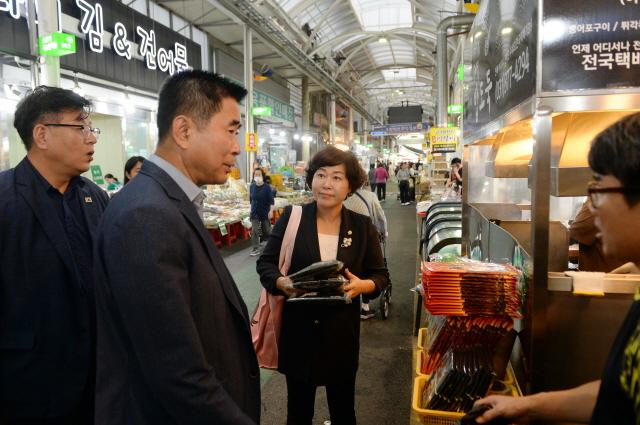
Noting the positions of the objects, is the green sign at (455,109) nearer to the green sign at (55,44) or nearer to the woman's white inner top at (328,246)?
the green sign at (55,44)

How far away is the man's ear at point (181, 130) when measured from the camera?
139 centimetres

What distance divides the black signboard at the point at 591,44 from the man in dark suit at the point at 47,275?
2.04 metres

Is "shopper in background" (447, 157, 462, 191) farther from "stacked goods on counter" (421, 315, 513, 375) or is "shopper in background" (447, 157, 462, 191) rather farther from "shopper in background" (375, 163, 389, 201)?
"shopper in background" (375, 163, 389, 201)

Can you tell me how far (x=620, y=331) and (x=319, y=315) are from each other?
155cm

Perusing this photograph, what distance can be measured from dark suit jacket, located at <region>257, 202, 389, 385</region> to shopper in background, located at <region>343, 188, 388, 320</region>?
2241mm

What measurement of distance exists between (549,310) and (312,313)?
1121 millimetres

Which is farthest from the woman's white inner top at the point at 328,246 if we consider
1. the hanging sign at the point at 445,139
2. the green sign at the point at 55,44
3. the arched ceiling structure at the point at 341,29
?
the hanging sign at the point at 445,139

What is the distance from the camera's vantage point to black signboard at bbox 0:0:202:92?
8.77 meters

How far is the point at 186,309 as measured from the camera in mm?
1200

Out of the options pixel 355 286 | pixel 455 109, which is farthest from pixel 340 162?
pixel 455 109

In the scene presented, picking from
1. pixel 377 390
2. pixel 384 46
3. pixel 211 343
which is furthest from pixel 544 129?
pixel 384 46

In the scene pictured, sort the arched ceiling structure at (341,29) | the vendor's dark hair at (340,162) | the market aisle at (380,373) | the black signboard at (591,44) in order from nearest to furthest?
the black signboard at (591,44) → the vendor's dark hair at (340,162) → the market aisle at (380,373) → the arched ceiling structure at (341,29)

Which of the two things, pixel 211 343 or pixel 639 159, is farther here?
pixel 211 343

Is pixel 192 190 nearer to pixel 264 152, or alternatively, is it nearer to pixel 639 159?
pixel 639 159
